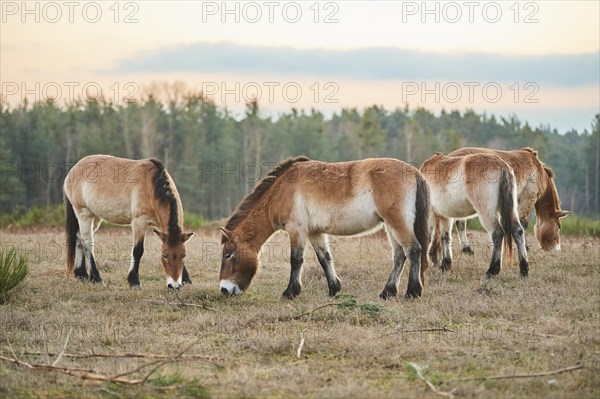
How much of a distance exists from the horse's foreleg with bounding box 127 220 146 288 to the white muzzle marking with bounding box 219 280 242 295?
1.87 meters

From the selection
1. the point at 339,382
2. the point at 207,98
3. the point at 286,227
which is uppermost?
the point at 207,98

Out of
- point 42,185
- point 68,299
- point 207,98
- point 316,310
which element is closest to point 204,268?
point 68,299

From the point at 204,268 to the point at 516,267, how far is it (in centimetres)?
561

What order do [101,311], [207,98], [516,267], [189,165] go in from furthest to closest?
[207,98], [189,165], [516,267], [101,311]

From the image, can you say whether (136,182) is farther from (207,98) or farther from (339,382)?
(207,98)

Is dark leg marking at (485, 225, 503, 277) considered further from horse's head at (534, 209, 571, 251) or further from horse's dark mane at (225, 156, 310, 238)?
horse's head at (534, 209, 571, 251)

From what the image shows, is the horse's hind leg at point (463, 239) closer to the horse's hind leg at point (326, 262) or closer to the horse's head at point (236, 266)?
the horse's hind leg at point (326, 262)

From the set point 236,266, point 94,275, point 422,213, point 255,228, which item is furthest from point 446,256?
point 94,275

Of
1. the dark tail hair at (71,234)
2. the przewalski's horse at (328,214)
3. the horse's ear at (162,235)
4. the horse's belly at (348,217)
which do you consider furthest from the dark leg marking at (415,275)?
the dark tail hair at (71,234)

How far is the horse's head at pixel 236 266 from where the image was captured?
971cm

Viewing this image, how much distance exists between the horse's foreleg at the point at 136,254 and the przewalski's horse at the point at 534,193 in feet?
16.7

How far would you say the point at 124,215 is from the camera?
11.5 meters

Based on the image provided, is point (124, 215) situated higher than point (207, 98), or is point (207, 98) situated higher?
point (207, 98)

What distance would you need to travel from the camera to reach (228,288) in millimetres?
9664
